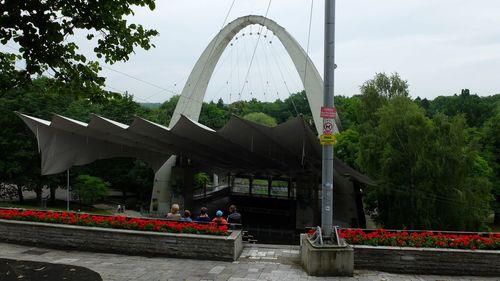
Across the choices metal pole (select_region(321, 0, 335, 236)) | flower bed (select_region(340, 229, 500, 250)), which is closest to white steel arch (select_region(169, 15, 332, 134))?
metal pole (select_region(321, 0, 335, 236))

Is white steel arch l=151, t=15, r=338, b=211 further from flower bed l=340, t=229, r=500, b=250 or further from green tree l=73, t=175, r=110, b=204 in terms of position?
flower bed l=340, t=229, r=500, b=250

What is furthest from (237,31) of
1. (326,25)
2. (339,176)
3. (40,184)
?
(326,25)

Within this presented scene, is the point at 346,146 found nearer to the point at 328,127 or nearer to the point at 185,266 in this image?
the point at 328,127

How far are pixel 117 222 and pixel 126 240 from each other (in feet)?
2.57

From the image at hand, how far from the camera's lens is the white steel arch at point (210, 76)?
31000 mm

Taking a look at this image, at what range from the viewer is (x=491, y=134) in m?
36.5

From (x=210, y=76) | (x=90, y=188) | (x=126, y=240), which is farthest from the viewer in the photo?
(x=210, y=76)

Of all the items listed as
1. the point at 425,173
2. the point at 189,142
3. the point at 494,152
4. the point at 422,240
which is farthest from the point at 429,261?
the point at 494,152

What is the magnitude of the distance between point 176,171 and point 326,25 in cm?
2667

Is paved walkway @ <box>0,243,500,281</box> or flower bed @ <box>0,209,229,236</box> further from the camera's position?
flower bed @ <box>0,209,229,236</box>

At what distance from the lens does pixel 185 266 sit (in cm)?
933

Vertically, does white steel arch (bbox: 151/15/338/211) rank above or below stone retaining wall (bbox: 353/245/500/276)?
above

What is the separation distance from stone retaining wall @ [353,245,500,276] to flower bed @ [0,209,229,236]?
127 inches

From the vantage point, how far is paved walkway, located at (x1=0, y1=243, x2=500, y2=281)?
8.42m
